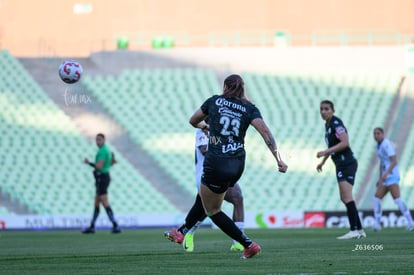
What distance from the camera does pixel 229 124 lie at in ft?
32.9

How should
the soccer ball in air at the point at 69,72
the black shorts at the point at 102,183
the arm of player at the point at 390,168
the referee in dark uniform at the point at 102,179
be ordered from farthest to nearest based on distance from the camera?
the black shorts at the point at 102,183 < the referee in dark uniform at the point at 102,179 < the arm of player at the point at 390,168 < the soccer ball in air at the point at 69,72

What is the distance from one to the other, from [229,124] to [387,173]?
32.9 ft

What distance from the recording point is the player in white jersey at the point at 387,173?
1914 centimetres

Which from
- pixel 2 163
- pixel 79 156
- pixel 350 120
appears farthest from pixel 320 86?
pixel 2 163

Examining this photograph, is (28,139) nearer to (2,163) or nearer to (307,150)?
(2,163)

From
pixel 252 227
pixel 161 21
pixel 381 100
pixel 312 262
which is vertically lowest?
pixel 252 227

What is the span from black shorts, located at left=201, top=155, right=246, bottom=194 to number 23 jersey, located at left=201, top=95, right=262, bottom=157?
7cm

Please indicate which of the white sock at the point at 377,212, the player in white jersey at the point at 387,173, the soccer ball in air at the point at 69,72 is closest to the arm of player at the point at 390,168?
the player in white jersey at the point at 387,173

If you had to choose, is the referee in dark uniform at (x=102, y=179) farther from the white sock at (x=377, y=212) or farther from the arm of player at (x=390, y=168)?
the arm of player at (x=390, y=168)

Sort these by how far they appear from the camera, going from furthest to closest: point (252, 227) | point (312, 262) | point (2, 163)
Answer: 1. point (2, 163)
2. point (252, 227)
3. point (312, 262)

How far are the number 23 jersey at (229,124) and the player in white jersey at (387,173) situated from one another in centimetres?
931

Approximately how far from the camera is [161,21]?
35.6 m

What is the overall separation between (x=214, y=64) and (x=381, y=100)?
245 inches

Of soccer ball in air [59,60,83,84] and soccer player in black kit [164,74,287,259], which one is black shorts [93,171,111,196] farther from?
soccer player in black kit [164,74,287,259]
